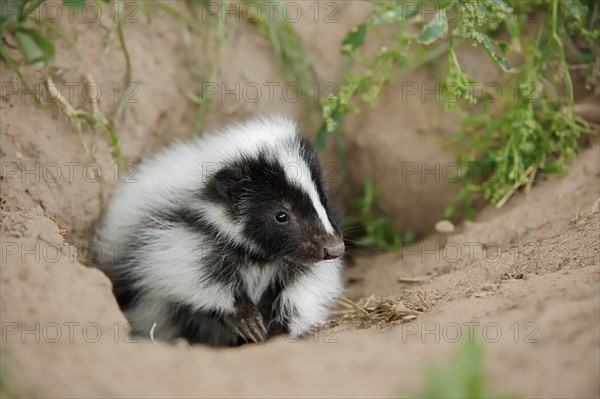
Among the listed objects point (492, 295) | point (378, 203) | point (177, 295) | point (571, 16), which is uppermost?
point (571, 16)

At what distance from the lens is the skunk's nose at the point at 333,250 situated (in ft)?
14.9

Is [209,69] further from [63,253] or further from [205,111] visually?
[63,253]

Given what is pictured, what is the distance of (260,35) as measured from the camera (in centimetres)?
653

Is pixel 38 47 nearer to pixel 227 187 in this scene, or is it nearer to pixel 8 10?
pixel 8 10

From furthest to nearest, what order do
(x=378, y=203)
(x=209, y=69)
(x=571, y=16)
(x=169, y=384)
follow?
(x=378, y=203) < (x=209, y=69) < (x=571, y=16) < (x=169, y=384)

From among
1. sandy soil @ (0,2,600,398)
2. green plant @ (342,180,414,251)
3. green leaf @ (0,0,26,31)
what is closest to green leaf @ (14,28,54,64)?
green leaf @ (0,0,26,31)

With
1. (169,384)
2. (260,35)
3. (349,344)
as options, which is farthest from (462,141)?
(169,384)

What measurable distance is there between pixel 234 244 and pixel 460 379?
7.58ft

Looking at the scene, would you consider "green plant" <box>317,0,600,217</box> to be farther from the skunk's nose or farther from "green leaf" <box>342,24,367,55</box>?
the skunk's nose

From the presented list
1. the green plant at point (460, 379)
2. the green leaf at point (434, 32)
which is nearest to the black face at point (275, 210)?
the green leaf at point (434, 32)

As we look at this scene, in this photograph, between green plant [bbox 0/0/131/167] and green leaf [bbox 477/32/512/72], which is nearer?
green plant [bbox 0/0/131/167]

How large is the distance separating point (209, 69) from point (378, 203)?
79.1 inches

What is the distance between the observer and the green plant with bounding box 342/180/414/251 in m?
6.61

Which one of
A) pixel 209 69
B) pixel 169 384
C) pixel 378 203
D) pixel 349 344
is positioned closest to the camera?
pixel 169 384
